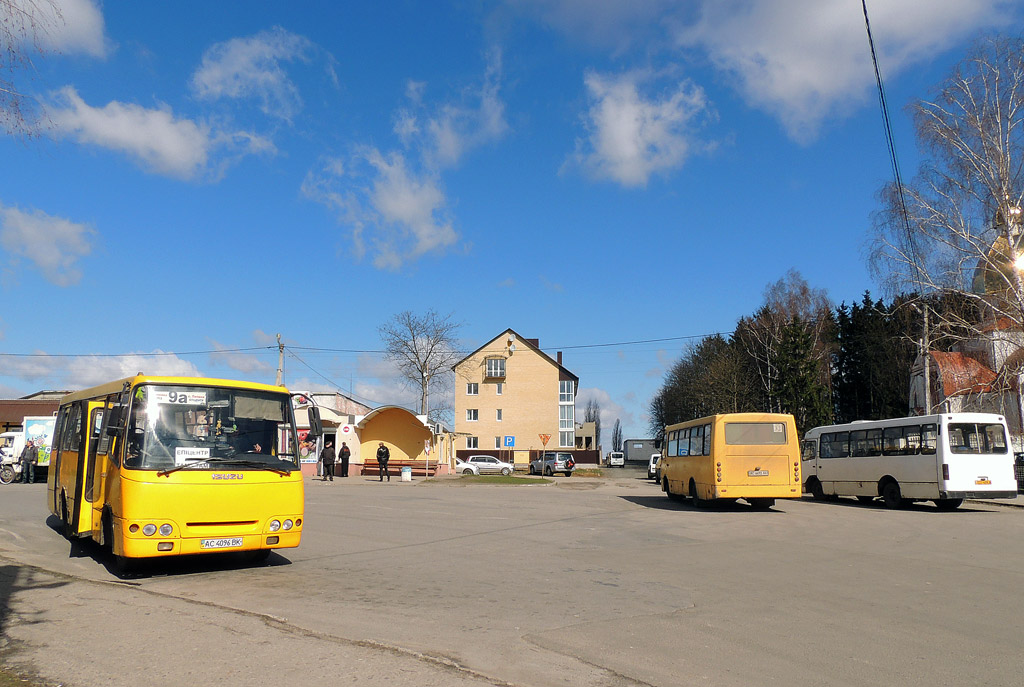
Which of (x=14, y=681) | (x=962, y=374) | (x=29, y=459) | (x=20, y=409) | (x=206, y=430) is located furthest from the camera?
(x=20, y=409)

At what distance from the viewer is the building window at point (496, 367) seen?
81750 millimetres

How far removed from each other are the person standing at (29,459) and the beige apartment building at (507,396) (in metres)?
45.5

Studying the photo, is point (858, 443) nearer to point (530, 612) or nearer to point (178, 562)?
point (530, 612)

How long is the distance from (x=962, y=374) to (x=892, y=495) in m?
13.8

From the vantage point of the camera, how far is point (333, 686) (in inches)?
206

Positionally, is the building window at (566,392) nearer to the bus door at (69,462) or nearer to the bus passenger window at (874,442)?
the bus passenger window at (874,442)

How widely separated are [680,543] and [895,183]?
20865mm

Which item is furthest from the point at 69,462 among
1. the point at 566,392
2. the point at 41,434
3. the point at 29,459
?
the point at 566,392

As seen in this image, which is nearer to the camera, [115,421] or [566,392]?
[115,421]

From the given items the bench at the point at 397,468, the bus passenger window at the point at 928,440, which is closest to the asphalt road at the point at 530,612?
the bus passenger window at the point at 928,440

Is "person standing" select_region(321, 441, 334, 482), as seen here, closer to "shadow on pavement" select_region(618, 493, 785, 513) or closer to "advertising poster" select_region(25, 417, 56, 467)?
→ "advertising poster" select_region(25, 417, 56, 467)

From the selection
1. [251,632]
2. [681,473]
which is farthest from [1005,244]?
[251,632]

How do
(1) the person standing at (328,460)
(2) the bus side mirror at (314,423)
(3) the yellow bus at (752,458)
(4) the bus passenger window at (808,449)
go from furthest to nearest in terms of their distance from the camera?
(1) the person standing at (328,460) < (4) the bus passenger window at (808,449) < (3) the yellow bus at (752,458) < (2) the bus side mirror at (314,423)

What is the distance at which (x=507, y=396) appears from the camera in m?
81.6
